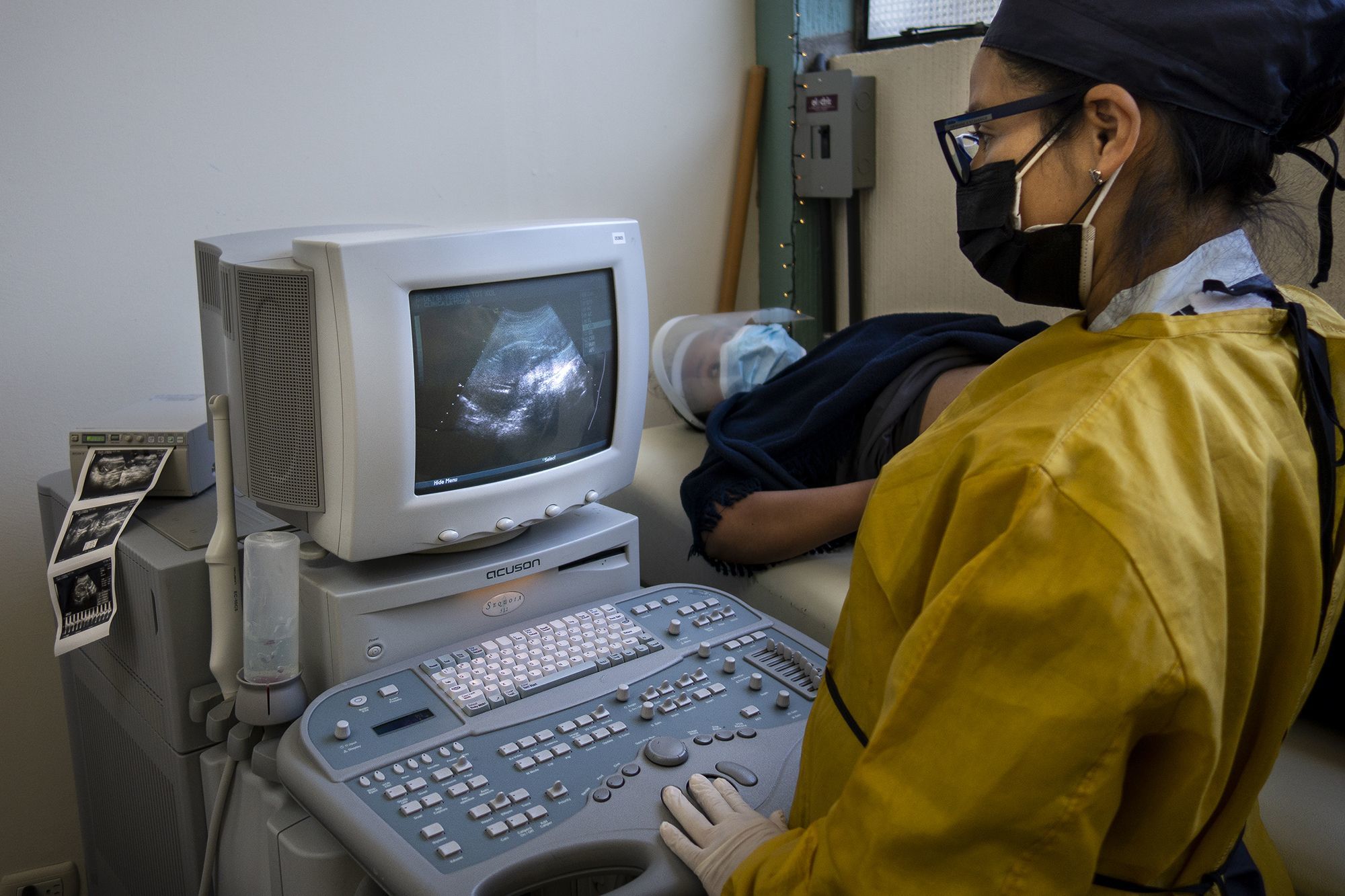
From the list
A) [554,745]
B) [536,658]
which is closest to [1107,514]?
[554,745]

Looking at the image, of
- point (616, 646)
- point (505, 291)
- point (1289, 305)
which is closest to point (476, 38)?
point (505, 291)

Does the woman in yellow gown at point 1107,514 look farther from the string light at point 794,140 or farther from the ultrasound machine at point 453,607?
the string light at point 794,140

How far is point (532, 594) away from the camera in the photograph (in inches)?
50.6

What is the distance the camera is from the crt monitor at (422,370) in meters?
1.07

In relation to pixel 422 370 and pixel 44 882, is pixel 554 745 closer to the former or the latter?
pixel 422 370

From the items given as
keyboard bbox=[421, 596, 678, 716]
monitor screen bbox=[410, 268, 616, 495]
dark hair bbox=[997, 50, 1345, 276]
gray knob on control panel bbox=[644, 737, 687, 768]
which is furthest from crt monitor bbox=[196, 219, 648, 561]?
dark hair bbox=[997, 50, 1345, 276]

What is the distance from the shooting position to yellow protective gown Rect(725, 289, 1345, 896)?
0.59m

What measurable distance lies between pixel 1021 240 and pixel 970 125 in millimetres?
97

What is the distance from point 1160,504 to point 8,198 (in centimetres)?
161

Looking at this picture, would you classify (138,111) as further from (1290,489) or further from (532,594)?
(1290,489)

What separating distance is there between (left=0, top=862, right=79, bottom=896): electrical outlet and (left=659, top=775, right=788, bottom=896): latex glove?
54.2 inches

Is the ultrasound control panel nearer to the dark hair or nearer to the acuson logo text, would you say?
the acuson logo text

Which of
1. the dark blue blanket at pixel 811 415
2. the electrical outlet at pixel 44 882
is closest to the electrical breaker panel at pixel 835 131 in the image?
the dark blue blanket at pixel 811 415

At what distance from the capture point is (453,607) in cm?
122
